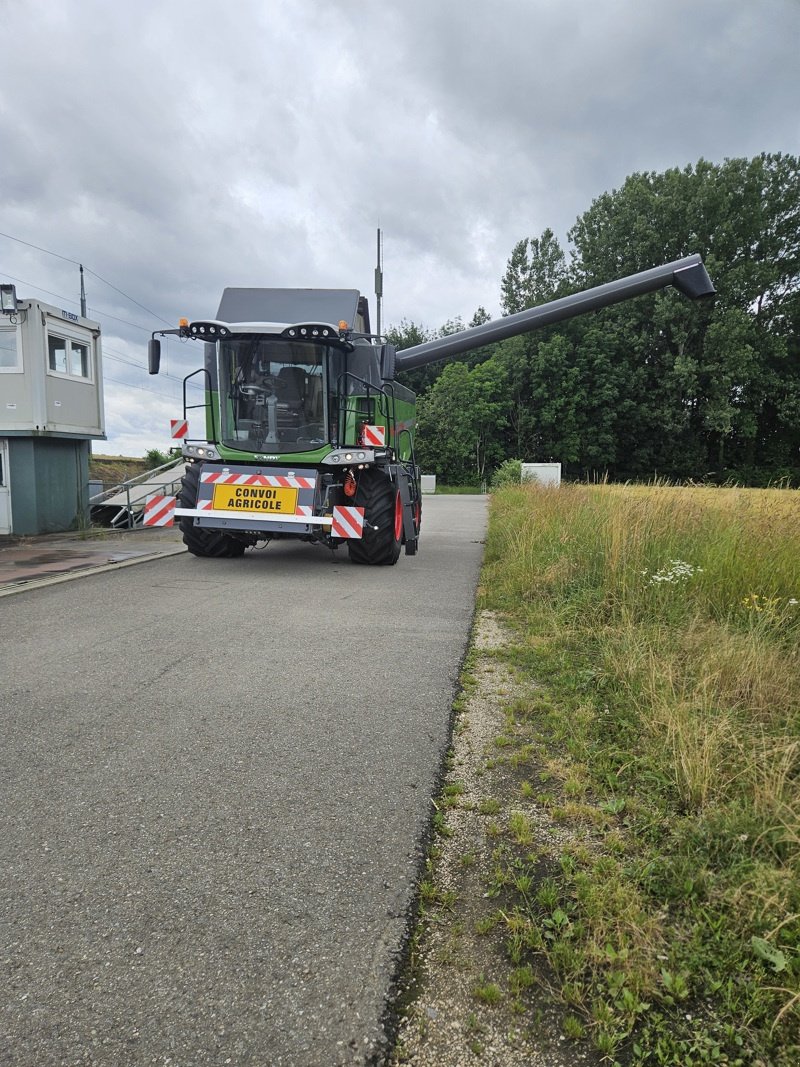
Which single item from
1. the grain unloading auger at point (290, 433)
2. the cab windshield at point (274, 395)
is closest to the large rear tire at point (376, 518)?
the grain unloading auger at point (290, 433)

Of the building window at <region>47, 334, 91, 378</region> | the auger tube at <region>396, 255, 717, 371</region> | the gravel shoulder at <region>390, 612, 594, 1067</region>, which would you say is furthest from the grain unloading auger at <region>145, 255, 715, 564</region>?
the building window at <region>47, 334, 91, 378</region>

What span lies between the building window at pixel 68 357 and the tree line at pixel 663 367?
2797 cm

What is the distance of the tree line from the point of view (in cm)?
4041

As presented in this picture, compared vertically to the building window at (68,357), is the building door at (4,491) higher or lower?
lower

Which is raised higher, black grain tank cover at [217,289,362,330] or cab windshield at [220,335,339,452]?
black grain tank cover at [217,289,362,330]

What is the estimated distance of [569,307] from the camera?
10.6m

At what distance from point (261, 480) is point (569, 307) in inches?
237

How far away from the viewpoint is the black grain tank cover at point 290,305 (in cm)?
871

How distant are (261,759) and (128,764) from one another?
592mm

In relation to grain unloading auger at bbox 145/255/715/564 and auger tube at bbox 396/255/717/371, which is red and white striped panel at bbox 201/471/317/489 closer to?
grain unloading auger at bbox 145/255/715/564

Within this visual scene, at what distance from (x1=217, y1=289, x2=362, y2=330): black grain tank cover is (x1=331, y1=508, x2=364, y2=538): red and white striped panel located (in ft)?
8.32

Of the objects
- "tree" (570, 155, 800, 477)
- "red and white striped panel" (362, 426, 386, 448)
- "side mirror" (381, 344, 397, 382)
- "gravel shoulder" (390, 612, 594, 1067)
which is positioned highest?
"tree" (570, 155, 800, 477)

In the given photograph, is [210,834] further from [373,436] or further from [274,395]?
[274,395]

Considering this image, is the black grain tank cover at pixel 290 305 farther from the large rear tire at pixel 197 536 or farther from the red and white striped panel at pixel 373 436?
the large rear tire at pixel 197 536
